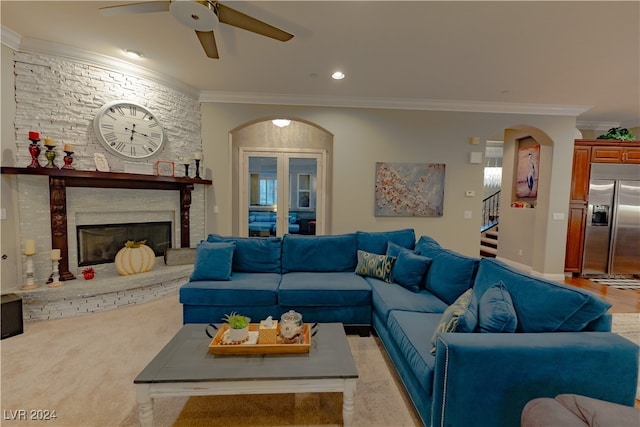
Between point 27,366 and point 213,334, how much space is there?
Answer: 153cm

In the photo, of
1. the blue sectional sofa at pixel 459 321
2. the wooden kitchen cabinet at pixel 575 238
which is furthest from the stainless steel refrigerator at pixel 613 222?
the blue sectional sofa at pixel 459 321

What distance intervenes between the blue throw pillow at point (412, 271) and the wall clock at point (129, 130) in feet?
11.3

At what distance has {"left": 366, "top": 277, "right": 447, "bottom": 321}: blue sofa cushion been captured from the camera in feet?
7.47

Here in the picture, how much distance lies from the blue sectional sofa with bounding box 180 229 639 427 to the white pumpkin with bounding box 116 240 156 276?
113cm

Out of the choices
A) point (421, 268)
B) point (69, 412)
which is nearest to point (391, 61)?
point (421, 268)

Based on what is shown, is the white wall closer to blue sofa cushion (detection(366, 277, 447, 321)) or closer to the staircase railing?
blue sofa cushion (detection(366, 277, 447, 321))

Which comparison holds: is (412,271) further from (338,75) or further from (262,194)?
(262,194)

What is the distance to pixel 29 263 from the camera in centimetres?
295

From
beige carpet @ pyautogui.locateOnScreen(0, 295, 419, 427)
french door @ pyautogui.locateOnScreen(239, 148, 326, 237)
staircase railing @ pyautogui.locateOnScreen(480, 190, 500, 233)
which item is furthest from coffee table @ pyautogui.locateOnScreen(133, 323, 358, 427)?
staircase railing @ pyautogui.locateOnScreen(480, 190, 500, 233)

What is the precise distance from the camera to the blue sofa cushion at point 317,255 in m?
3.27

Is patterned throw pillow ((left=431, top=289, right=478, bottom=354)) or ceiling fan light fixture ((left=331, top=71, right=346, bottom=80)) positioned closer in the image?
patterned throw pillow ((left=431, top=289, right=478, bottom=354))

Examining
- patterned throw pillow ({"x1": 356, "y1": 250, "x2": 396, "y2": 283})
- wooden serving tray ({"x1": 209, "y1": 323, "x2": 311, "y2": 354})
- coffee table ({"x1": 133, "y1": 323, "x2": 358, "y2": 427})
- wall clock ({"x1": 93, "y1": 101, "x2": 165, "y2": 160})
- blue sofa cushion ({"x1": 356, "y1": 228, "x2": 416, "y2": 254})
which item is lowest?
coffee table ({"x1": 133, "y1": 323, "x2": 358, "y2": 427})

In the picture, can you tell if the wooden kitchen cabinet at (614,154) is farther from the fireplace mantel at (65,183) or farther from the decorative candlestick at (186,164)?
the fireplace mantel at (65,183)

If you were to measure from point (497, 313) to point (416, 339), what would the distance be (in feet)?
1.61
